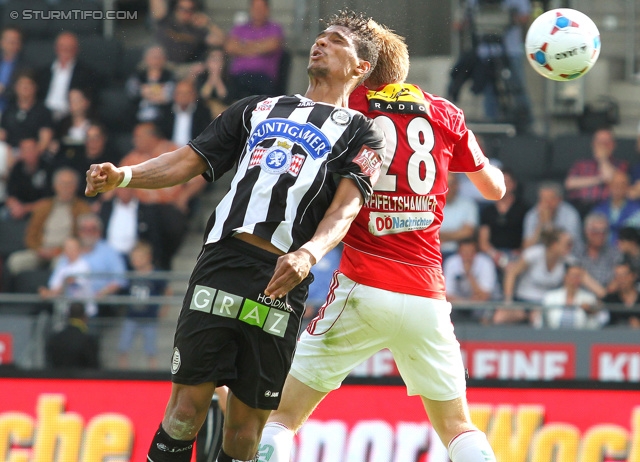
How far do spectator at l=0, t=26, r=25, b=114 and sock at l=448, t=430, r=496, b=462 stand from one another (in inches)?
304

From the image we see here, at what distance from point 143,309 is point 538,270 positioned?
Result: 11.9 feet

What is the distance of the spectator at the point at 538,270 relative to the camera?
9.04 meters

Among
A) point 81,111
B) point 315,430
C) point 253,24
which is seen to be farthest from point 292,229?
point 81,111

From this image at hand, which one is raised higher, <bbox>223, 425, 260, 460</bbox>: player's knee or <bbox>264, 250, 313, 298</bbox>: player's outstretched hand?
<bbox>264, 250, 313, 298</bbox>: player's outstretched hand

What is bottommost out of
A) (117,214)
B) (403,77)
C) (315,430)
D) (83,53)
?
(315,430)

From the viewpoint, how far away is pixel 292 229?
4.18m

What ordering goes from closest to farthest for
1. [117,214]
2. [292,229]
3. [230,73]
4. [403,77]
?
[292,229]
[403,77]
[230,73]
[117,214]

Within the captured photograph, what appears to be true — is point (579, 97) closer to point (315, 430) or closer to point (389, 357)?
point (389, 357)

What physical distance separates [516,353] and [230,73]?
3.45 m

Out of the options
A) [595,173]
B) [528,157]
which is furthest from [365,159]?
[528,157]

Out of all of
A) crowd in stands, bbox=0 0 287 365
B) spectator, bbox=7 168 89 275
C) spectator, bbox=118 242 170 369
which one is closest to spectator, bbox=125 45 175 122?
crowd in stands, bbox=0 0 287 365

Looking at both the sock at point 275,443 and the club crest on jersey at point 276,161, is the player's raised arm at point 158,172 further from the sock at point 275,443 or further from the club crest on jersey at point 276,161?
the sock at point 275,443

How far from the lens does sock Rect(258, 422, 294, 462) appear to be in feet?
14.6

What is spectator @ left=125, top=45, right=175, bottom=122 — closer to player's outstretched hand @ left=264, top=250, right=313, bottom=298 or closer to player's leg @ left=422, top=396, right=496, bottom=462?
player's leg @ left=422, top=396, right=496, bottom=462
